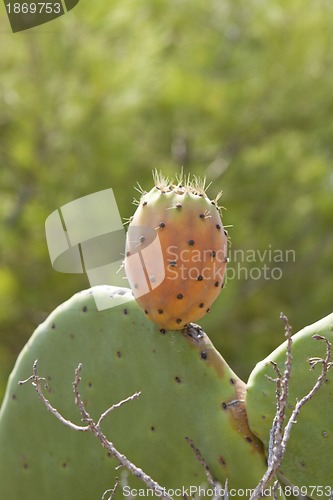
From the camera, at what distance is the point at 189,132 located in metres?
5.00

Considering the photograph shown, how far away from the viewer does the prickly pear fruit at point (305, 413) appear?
5.06ft

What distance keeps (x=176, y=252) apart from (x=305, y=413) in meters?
0.36

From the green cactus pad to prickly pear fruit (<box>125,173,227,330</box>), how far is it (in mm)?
95

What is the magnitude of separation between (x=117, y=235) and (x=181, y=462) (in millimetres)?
2060

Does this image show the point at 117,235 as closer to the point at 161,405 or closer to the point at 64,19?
the point at 64,19

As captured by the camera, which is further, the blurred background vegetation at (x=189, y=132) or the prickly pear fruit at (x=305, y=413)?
the blurred background vegetation at (x=189, y=132)

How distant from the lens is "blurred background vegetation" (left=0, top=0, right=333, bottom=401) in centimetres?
382

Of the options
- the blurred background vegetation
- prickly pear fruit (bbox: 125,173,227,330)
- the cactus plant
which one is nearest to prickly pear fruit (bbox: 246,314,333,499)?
the cactus plant

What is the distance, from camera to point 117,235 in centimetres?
368

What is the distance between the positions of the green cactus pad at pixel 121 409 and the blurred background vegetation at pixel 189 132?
1.84 m

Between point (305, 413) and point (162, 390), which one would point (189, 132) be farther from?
point (305, 413)

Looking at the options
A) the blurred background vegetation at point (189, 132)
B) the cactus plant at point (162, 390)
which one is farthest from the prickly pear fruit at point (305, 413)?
the blurred background vegetation at point (189, 132)

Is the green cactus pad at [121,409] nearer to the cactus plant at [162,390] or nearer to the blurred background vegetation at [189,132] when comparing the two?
the cactus plant at [162,390]

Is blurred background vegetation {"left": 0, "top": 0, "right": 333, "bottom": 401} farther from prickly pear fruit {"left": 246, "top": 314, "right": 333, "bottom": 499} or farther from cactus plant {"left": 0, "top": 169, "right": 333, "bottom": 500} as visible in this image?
prickly pear fruit {"left": 246, "top": 314, "right": 333, "bottom": 499}
